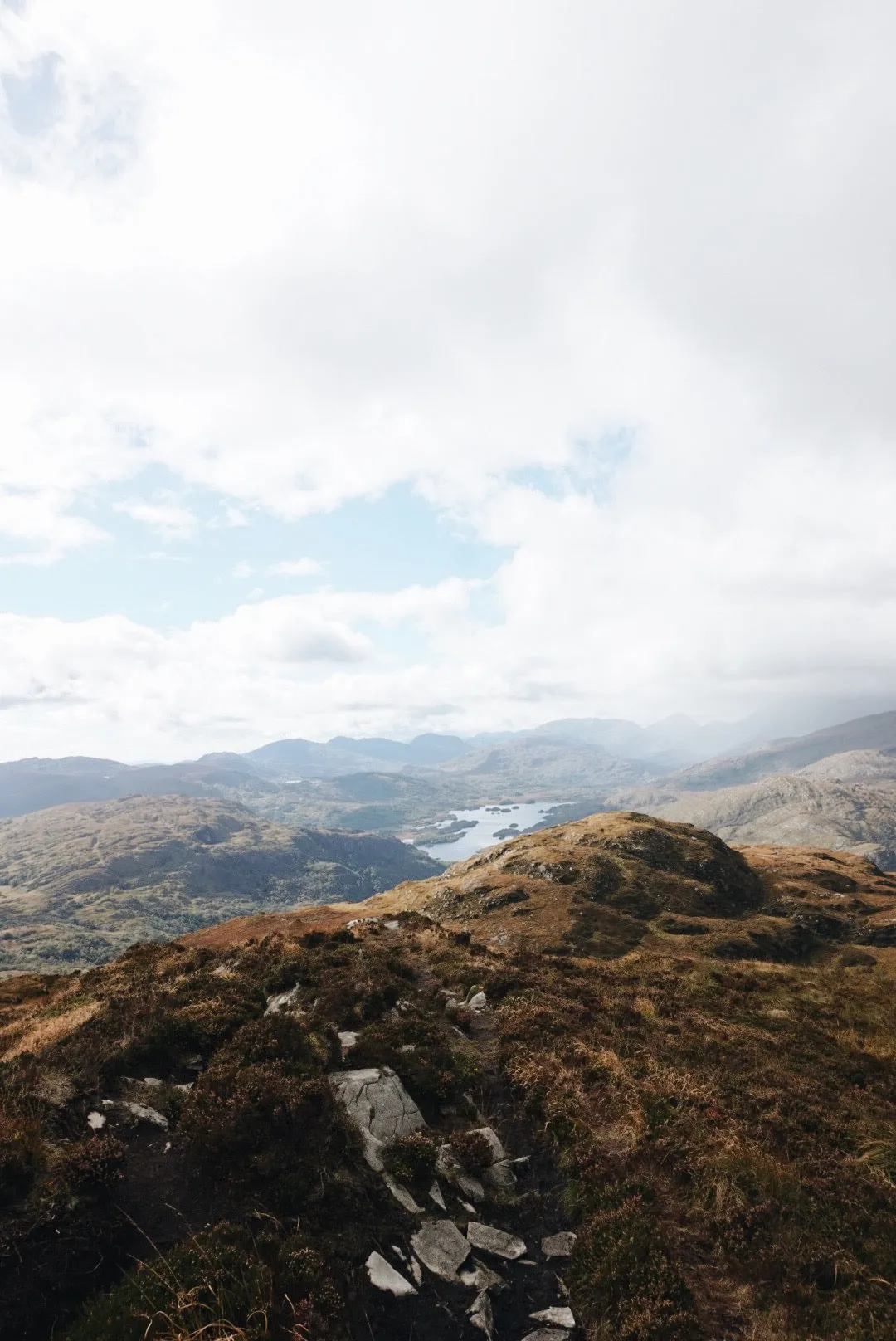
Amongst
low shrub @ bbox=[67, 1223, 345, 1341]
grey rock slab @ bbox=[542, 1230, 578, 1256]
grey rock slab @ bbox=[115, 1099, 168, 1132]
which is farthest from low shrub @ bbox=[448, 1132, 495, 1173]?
grey rock slab @ bbox=[115, 1099, 168, 1132]

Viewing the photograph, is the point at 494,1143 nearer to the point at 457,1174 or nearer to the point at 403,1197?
the point at 457,1174

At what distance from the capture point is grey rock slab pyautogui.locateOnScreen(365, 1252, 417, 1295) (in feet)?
32.7

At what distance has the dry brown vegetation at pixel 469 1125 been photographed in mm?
9625

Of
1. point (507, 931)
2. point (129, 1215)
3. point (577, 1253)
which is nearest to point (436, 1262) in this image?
point (577, 1253)

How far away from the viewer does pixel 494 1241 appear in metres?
11.4

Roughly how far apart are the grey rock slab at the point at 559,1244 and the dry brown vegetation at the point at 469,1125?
437 mm

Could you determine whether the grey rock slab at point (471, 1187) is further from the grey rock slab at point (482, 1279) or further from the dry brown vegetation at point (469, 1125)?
the grey rock slab at point (482, 1279)

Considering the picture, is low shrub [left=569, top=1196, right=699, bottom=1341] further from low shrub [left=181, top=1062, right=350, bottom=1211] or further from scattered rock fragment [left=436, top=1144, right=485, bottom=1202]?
low shrub [left=181, top=1062, right=350, bottom=1211]

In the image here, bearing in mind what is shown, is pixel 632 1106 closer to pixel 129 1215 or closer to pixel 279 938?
pixel 129 1215

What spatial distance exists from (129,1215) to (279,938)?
22547 millimetres

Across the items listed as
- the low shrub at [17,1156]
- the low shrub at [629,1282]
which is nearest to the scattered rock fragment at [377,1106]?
the low shrub at [629,1282]

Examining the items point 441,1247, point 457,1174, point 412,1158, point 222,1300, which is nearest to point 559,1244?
point 441,1247

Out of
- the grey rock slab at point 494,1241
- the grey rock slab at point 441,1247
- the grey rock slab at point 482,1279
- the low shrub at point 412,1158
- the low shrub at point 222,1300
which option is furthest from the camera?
the low shrub at point 412,1158

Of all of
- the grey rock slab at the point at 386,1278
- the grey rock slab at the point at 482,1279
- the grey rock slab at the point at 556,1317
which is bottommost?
the grey rock slab at the point at 556,1317
